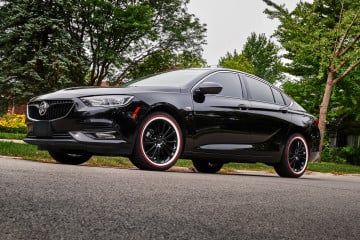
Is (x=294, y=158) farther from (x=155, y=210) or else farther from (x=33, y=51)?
(x=33, y=51)

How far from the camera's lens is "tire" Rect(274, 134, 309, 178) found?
8633mm

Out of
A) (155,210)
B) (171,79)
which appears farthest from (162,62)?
(155,210)

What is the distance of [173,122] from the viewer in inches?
275

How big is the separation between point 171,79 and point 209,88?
2.30ft

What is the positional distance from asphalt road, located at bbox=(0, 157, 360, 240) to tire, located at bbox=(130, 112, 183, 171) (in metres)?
1.52

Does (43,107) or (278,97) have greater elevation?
(278,97)

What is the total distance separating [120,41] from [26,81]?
6.83 meters

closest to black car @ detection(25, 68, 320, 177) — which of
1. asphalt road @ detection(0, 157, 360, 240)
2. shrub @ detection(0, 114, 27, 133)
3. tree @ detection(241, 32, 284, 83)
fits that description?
asphalt road @ detection(0, 157, 360, 240)

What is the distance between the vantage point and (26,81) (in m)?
29.1

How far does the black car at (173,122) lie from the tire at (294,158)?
0.02 metres

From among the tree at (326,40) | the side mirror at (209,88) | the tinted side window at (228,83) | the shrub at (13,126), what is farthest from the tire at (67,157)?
the shrub at (13,126)

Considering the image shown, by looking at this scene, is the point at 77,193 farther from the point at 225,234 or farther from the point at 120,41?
the point at 120,41

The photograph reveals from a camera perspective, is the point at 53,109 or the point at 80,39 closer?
the point at 53,109

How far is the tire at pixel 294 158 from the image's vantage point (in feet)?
28.3
